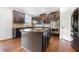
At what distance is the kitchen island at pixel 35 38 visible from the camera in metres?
1.96

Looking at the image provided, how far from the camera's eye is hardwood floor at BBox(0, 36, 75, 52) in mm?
1931

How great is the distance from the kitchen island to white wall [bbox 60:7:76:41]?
0.22 m

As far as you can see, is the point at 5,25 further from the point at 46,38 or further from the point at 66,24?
the point at 66,24

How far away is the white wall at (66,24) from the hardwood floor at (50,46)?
0.08m

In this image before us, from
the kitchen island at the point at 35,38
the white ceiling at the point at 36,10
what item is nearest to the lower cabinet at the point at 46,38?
the kitchen island at the point at 35,38

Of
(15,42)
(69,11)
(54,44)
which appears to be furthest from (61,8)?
(15,42)

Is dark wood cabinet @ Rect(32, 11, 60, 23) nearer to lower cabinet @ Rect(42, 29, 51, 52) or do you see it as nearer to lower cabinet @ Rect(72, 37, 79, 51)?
lower cabinet @ Rect(42, 29, 51, 52)

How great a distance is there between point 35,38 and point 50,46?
0.27m

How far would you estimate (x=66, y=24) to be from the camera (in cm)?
196

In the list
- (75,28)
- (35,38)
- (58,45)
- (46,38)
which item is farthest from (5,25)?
(75,28)

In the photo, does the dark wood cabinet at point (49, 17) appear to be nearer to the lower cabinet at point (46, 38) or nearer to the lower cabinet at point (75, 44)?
the lower cabinet at point (46, 38)

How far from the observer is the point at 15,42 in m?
1.94
